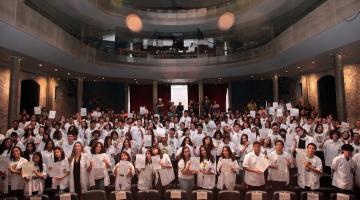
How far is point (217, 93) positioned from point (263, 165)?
19.7m

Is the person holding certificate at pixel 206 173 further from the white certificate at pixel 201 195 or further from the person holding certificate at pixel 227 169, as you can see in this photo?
the white certificate at pixel 201 195

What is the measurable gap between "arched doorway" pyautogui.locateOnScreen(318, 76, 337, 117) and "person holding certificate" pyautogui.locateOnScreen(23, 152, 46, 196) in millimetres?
17748

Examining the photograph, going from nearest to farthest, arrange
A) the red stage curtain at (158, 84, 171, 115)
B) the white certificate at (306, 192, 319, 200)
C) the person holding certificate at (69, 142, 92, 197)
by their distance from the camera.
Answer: the white certificate at (306, 192, 319, 200) < the person holding certificate at (69, 142, 92, 197) < the red stage curtain at (158, 84, 171, 115)

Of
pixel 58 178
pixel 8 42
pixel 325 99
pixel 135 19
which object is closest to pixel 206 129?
pixel 58 178

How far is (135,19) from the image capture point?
74.6 ft

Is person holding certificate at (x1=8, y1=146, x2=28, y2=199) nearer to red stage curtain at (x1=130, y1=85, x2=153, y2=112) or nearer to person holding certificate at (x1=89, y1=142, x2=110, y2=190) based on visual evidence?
person holding certificate at (x1=89, y1=142, x2=110, y2=190)

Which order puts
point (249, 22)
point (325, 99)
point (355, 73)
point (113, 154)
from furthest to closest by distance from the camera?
1. point (249, 22)
2. point (325, 99)
3. point (355, 73)
4. point (113, 154)

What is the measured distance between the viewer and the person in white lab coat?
7.33 metres

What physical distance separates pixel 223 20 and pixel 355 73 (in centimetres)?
931

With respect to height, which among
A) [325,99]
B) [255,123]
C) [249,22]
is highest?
[249,22]

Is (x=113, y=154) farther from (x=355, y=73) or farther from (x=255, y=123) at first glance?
(x=355, y=73)

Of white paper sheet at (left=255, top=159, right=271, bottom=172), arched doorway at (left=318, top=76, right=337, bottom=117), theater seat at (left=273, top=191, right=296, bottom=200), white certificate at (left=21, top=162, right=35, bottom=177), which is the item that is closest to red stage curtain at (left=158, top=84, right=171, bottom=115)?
arched doorway at (left=318, top=76, right=337, bottom=117)

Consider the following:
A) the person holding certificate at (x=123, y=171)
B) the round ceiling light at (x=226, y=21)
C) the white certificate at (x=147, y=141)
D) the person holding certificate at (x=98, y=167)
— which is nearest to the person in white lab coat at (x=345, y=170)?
the person holding certificate at (x=123, y=171)

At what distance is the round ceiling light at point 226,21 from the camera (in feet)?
71.1
